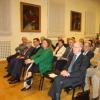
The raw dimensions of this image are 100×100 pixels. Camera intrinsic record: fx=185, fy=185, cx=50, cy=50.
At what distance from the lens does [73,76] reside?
312 centimetres

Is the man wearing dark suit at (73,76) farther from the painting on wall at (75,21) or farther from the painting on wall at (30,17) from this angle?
the painting on wall at (75,21)

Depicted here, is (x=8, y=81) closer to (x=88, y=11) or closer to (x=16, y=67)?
(x=16, y=67)

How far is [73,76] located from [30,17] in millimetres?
5164

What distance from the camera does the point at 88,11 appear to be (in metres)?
11.2

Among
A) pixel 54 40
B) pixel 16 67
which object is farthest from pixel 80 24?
pixel 16 67

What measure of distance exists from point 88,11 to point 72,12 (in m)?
1.74

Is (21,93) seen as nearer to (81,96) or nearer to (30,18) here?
(81,96)

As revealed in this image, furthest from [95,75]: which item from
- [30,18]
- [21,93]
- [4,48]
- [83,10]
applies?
Result: [83,10]

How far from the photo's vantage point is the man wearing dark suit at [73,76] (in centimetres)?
305

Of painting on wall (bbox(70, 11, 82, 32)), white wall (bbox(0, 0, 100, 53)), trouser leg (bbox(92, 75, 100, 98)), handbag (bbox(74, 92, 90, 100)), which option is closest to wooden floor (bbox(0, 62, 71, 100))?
trouser leg (bbox(92, 75, 100, 98))

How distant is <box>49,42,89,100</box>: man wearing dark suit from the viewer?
3.05m

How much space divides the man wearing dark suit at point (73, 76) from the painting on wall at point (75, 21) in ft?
22.6

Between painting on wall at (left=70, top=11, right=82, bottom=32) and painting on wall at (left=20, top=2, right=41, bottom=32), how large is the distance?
2.48 meters

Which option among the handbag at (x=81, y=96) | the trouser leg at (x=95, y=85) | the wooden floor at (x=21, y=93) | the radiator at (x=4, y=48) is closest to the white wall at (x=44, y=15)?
the radiator at (x=4, y=48)
